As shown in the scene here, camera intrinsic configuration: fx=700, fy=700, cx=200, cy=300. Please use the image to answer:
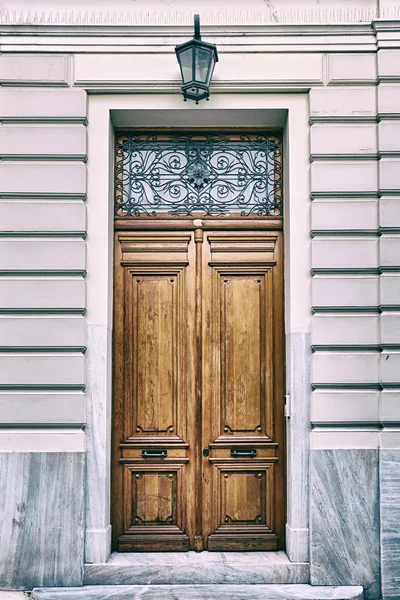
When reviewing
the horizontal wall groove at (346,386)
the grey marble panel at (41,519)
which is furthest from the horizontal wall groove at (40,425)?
the horizontal wall groove at (346,386)

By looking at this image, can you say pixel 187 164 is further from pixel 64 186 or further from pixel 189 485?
pixel 189 485

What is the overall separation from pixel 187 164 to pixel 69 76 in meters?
1.51

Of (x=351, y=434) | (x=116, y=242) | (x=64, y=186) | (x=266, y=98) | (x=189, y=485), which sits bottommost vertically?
(x=189, y=485)

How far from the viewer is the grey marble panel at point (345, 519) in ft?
22.5

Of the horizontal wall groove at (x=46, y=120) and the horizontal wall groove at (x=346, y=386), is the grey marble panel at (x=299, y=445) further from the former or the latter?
the horizontal wall groove at (x=46, y=120)

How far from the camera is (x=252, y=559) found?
710 centimetres

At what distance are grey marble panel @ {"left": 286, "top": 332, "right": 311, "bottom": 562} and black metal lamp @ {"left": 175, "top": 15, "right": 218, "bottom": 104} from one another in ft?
8.71

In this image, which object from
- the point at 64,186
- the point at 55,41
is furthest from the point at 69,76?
the point at 64,186

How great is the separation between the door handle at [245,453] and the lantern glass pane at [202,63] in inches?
149

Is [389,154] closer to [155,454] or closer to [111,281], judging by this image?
[111,281]

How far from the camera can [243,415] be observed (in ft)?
24.3

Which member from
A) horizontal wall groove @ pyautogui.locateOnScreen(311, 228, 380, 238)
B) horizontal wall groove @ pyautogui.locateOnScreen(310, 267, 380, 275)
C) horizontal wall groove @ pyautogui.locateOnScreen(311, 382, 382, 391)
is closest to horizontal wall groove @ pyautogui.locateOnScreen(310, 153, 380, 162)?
horizontal wall groove @ pyautogui.locateOnScreen(311, 228, 380, 238)

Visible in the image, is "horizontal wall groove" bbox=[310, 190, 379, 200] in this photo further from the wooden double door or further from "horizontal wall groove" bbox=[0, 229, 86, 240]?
"horizontal wall groove" bbox=[0, 229, 86, 240]

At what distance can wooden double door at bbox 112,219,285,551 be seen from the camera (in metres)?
7.36
